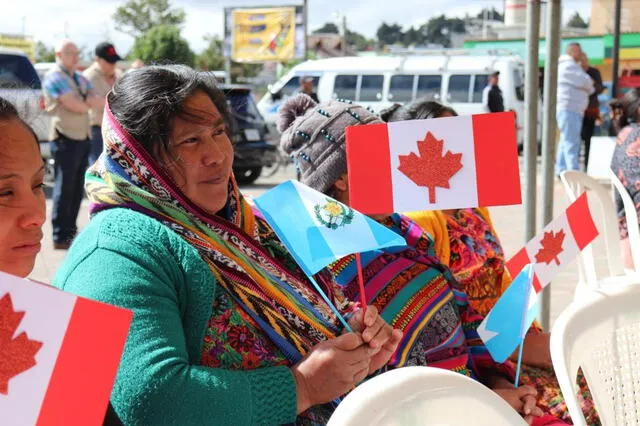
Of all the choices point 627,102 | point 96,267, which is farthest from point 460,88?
point 96,267

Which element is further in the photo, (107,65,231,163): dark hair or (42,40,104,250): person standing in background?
(42,40,104,250): person standing in background

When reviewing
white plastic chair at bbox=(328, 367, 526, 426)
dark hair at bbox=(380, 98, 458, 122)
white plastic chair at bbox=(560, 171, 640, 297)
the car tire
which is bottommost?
the car tire

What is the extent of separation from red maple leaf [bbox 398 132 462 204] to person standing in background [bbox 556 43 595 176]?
897 centimetres

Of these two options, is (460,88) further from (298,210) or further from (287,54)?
(298,210)

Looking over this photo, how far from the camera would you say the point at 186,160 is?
1941mm

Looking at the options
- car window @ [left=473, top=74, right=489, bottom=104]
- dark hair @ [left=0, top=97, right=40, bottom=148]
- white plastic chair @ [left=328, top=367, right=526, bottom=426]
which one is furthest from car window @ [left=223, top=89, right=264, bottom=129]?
white plastic chair @ [left=328, top=367, right=526, bottom=426]

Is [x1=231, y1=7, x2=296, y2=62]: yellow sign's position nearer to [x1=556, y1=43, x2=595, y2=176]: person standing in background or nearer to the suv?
the suv

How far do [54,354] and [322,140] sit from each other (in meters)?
1.56

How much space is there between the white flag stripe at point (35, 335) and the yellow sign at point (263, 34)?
25.7m

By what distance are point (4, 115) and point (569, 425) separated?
5.57 feet

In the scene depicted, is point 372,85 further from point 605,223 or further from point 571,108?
point 605,223

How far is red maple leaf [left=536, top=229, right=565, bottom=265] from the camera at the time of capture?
8.48ft

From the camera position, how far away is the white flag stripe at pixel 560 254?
2.56m

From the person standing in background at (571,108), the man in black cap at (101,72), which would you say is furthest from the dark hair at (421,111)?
the person standing in background at (571,108)
